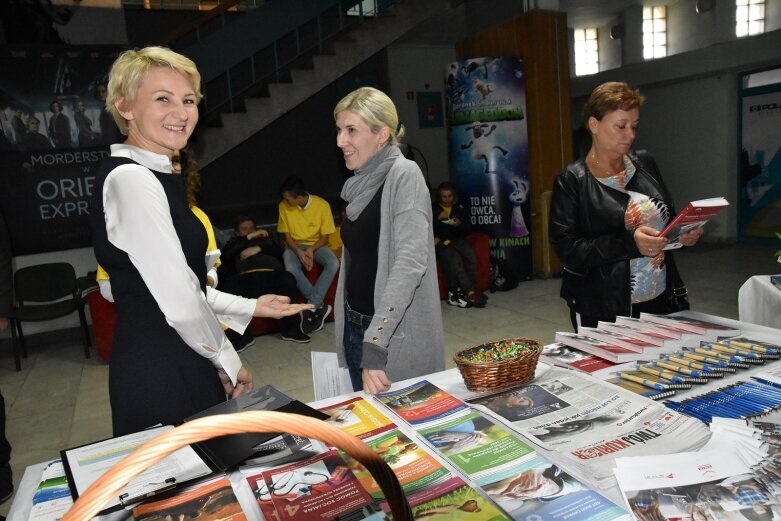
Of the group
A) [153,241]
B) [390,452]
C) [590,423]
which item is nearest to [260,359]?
[153,241]

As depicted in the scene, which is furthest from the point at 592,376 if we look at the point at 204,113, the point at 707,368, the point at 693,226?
the point at 204,113

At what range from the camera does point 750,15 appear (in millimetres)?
9562

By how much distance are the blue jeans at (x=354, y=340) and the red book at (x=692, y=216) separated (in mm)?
1021

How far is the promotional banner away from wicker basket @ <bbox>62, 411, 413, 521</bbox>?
9268 mm

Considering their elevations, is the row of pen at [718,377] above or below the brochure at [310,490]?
below

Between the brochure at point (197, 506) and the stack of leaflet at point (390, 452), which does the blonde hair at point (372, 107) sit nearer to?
the stack of leaflet at point (390, 452)

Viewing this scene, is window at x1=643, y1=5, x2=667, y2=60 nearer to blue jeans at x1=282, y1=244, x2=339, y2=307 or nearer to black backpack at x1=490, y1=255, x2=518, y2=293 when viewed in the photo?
black backpack at x1=490, y1=255, x2=518, y2=293

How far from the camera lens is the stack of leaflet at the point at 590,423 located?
104cm

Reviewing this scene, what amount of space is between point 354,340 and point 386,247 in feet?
1.25

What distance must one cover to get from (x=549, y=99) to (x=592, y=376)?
6.11 m

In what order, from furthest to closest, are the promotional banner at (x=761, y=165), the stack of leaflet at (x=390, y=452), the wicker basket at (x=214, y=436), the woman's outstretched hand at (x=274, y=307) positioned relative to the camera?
the promotional banner at (x=761, y=165), the woman's outstretched hand at (x=274, y=307), the stack of leaflet at (x=390, y=452), the wicker basket at (x=214, y=436)

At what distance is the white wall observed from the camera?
10.7 meters

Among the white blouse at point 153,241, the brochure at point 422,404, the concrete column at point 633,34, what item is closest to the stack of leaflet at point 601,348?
the brochure at point 422,404

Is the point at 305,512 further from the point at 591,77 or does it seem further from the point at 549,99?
the point at 591,77
